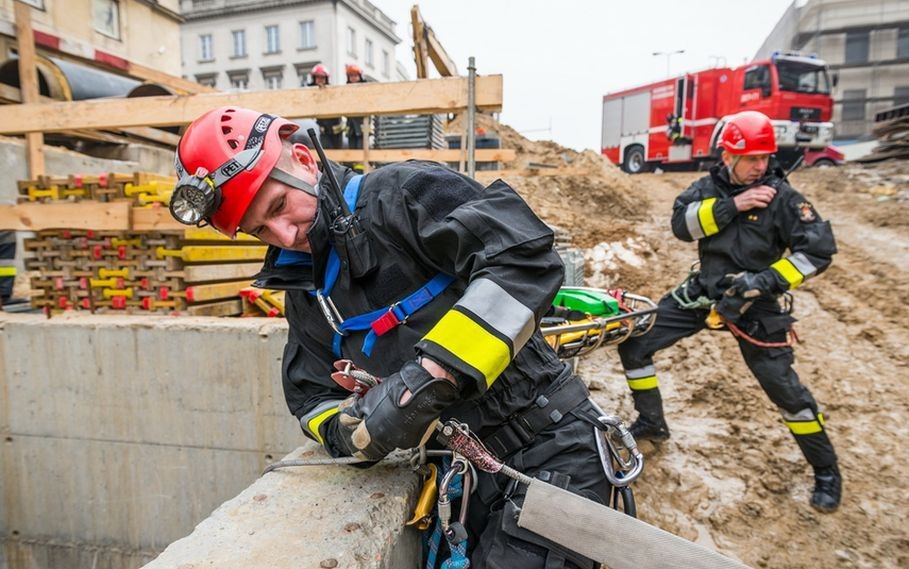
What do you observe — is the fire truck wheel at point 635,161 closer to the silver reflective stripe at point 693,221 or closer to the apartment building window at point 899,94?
the silver reflective stripe at point 693,221

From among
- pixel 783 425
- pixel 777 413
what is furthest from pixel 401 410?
pixel 777 413

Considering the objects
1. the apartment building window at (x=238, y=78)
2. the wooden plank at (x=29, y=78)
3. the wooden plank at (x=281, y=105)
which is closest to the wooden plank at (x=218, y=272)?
the wooden plank at (x=281, y=105)

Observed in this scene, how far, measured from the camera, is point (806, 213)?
3.56m

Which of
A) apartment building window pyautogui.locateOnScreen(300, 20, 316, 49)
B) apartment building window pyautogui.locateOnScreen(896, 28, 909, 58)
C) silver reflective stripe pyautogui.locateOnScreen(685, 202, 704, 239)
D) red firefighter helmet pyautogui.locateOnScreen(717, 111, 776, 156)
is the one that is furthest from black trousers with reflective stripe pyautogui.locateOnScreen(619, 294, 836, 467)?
apartment building window pyautogui.locateOnScreen(896, 28, 909, 58)

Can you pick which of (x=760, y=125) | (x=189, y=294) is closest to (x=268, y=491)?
(x=189, y=294)

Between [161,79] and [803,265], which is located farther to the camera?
[161,79]

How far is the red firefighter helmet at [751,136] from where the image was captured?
3.70 metres

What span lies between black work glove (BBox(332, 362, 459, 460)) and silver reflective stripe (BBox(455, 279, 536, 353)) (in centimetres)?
19

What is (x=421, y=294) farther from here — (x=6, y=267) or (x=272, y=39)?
(x=272, y=39)

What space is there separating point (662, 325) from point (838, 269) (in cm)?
505

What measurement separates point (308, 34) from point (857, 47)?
1390 inches

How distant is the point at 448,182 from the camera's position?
5.32 feet

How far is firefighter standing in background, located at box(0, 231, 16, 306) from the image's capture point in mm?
4969

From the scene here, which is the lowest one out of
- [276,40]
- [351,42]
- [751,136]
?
[751,136]
